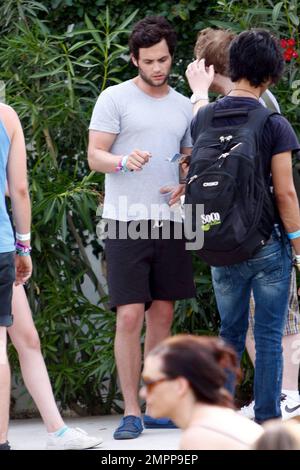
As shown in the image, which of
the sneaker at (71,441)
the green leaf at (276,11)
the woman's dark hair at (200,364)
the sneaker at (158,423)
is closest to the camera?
the woman's dark hair at (200,364)

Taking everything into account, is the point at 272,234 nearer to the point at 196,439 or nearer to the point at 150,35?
the point at 150,35

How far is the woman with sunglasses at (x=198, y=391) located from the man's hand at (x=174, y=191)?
2.60 meters

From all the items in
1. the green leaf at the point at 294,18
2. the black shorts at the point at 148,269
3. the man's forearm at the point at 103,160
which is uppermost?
the green leaf at the point at 294,18

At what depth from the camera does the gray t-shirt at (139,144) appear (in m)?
5.45

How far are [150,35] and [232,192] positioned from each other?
1.32m

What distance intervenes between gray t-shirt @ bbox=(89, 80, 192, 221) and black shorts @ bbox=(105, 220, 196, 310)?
9 centimetres

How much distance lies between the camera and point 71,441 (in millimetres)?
5000

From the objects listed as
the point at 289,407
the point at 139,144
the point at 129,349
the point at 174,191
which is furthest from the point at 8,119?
the point at 289,407

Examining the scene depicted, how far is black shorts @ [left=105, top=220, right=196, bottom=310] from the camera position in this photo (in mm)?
5473

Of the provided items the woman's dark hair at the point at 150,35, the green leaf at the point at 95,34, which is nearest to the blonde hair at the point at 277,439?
the woman's dark hair at the point at 150,35

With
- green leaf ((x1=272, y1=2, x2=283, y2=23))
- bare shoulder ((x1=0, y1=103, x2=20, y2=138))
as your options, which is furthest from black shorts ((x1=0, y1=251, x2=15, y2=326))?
green leaf ((x1=272, y1=2, x2=283, y2=23))

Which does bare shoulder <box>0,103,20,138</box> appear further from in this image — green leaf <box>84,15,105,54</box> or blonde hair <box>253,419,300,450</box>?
blonde hair <box>253,419,300,450</box>

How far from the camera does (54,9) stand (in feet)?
22.9

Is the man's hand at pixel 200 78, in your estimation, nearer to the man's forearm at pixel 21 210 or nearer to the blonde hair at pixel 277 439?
the man's forearm at pixel 21 210
